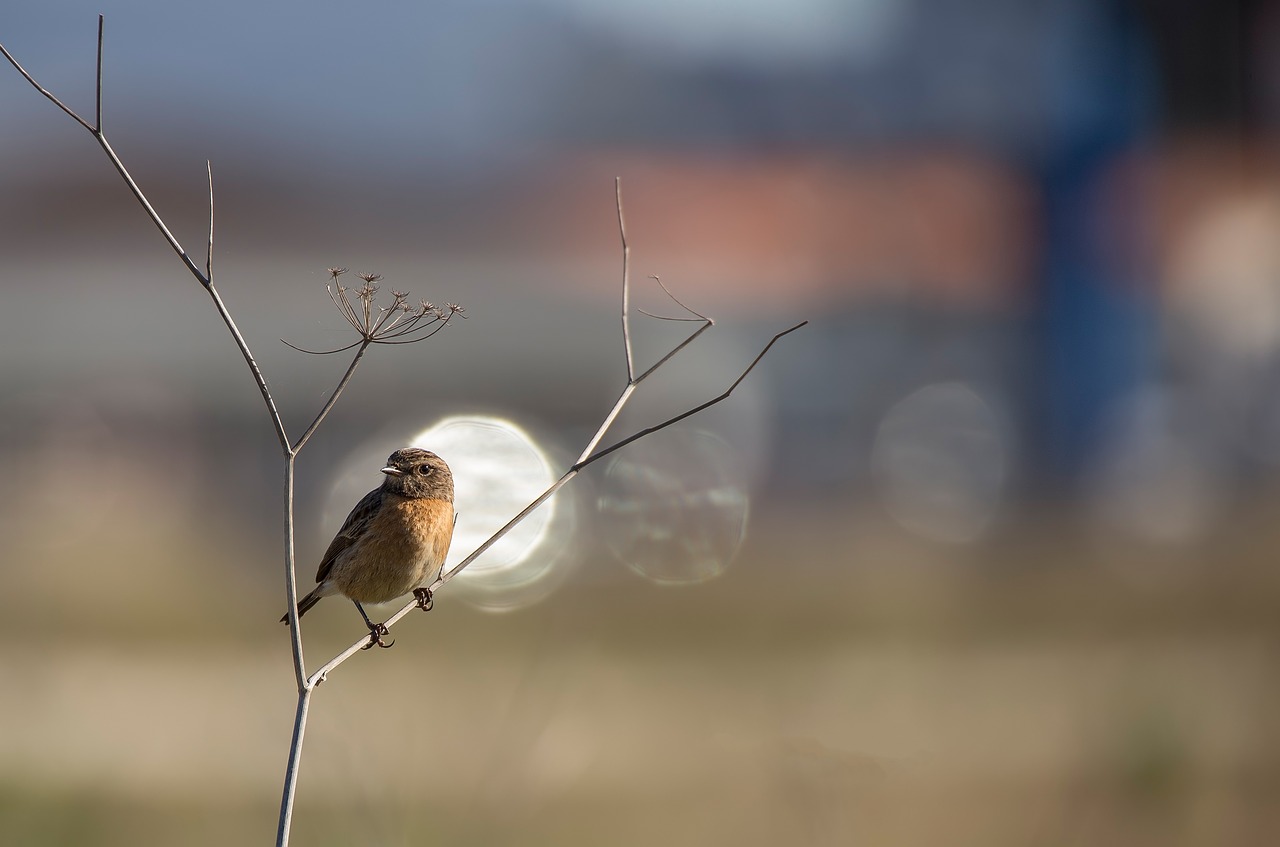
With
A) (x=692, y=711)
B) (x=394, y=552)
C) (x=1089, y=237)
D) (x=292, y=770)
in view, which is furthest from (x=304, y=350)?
(x=1089, y=237)

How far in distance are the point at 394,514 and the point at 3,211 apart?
1985 centimetres

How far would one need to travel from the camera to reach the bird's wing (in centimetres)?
358

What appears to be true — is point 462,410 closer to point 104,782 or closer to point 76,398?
point 76,398

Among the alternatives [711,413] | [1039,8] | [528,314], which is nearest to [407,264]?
[528,314]

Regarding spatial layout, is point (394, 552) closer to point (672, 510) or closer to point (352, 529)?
point (352, 529)

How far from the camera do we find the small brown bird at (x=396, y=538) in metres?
3.47

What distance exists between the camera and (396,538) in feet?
11.4

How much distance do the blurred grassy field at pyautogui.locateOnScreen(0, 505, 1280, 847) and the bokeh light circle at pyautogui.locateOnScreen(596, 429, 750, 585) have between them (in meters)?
0.77

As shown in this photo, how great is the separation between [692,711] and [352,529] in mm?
6231

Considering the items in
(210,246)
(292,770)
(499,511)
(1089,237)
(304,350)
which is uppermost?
(1089,237)

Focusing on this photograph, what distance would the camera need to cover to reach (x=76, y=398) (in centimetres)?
1786

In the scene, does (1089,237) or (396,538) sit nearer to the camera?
(396,538)

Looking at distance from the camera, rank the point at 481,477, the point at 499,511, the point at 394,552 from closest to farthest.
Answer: the point at 394,552 → the point at 499,511 → the point at 481,477

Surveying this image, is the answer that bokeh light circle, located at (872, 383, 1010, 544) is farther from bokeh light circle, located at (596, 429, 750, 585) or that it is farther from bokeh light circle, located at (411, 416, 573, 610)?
bokeh light circle, located at (411, 416, 573, 610)
